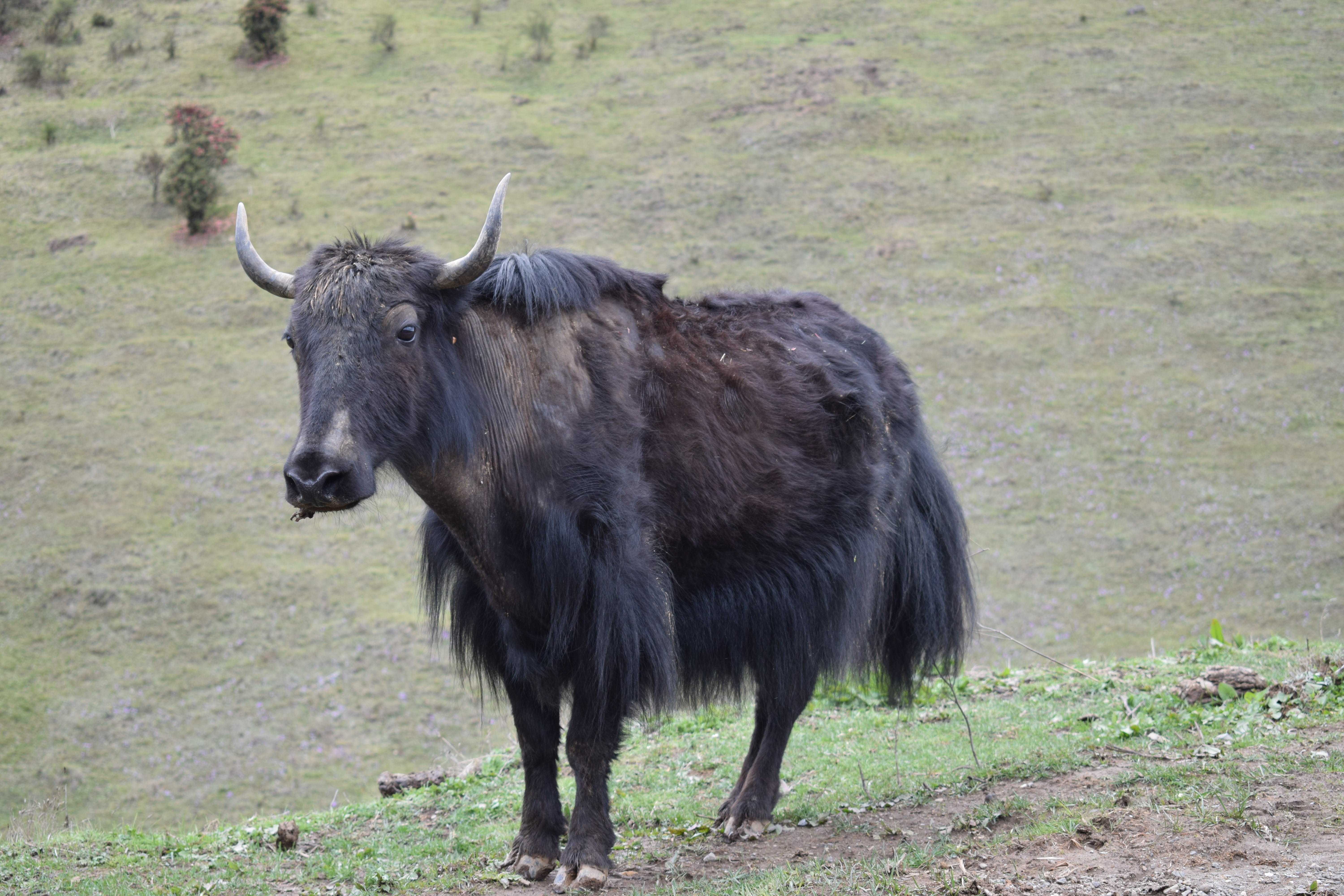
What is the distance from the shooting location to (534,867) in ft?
17.0

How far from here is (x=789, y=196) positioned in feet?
107

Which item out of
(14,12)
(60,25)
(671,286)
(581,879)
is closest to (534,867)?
(581,879)

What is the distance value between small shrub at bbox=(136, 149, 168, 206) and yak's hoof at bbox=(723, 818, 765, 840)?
103 ft

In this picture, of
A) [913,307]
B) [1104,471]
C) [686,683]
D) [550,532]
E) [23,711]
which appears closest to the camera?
[550,532]

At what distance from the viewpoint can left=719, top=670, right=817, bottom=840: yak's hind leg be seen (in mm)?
5789

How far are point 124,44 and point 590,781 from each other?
4253 cm

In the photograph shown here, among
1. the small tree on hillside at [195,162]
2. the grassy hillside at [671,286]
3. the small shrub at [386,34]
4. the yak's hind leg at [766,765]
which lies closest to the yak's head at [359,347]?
the grassy hillside at [671,286]

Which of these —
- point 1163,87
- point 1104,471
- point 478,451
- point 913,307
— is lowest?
point 1104,471

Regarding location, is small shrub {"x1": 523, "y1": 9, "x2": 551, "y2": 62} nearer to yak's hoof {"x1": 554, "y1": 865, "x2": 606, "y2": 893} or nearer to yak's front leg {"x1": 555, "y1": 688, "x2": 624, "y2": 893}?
yak's front leg {"x1": 555, "y1": 688, "x2": 624, "y2": 893}

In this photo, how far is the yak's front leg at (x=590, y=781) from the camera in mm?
4926

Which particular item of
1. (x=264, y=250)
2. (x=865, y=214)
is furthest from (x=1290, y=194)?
(x=264, y=250)

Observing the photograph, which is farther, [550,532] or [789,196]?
[789,196]

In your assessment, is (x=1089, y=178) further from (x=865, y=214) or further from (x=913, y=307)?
(x=913, y=307)

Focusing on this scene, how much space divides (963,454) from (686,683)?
747 inches
